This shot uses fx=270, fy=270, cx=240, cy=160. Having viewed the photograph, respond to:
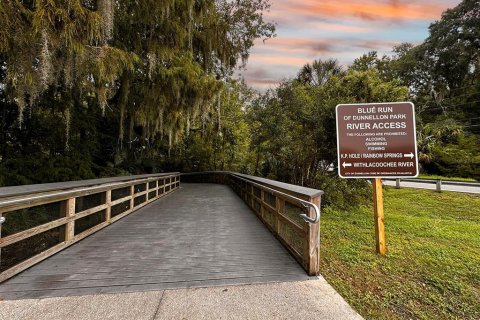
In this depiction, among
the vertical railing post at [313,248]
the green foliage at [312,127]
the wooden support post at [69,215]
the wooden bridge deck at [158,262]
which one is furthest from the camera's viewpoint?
the green foliage at [312,127]

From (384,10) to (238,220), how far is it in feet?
20.7

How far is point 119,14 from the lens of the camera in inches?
256

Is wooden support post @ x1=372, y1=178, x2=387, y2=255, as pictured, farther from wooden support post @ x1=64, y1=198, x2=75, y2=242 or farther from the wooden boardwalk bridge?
wooden support post @ x1=64, y1=198, x2=75, y2=242

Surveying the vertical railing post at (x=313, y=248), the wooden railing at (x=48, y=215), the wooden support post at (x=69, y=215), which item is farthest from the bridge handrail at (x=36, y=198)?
the vertical railing post at (x=313, y=248)

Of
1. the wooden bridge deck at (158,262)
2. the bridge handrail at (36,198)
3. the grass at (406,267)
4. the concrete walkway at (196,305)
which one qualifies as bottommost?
the grass at (406,267)

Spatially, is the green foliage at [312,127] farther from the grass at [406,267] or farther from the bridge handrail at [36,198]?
the bridge handrail at [36,198]

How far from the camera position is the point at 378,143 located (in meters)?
4.28

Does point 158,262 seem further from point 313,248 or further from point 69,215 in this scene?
point 313,248

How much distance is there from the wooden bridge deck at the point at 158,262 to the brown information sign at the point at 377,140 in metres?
1.82

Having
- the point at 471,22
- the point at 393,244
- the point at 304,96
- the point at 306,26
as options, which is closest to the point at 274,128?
the point at 304,96

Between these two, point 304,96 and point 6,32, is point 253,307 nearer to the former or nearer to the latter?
point 6,32

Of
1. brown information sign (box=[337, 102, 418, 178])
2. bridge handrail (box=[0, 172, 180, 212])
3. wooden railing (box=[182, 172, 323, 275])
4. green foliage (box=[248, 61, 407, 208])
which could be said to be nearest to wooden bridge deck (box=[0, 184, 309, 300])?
wooden railing (box=[182, 172, 323, 275])

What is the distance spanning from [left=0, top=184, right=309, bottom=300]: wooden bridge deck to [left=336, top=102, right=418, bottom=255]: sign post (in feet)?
5.74

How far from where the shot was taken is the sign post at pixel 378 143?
4199 millimetres
